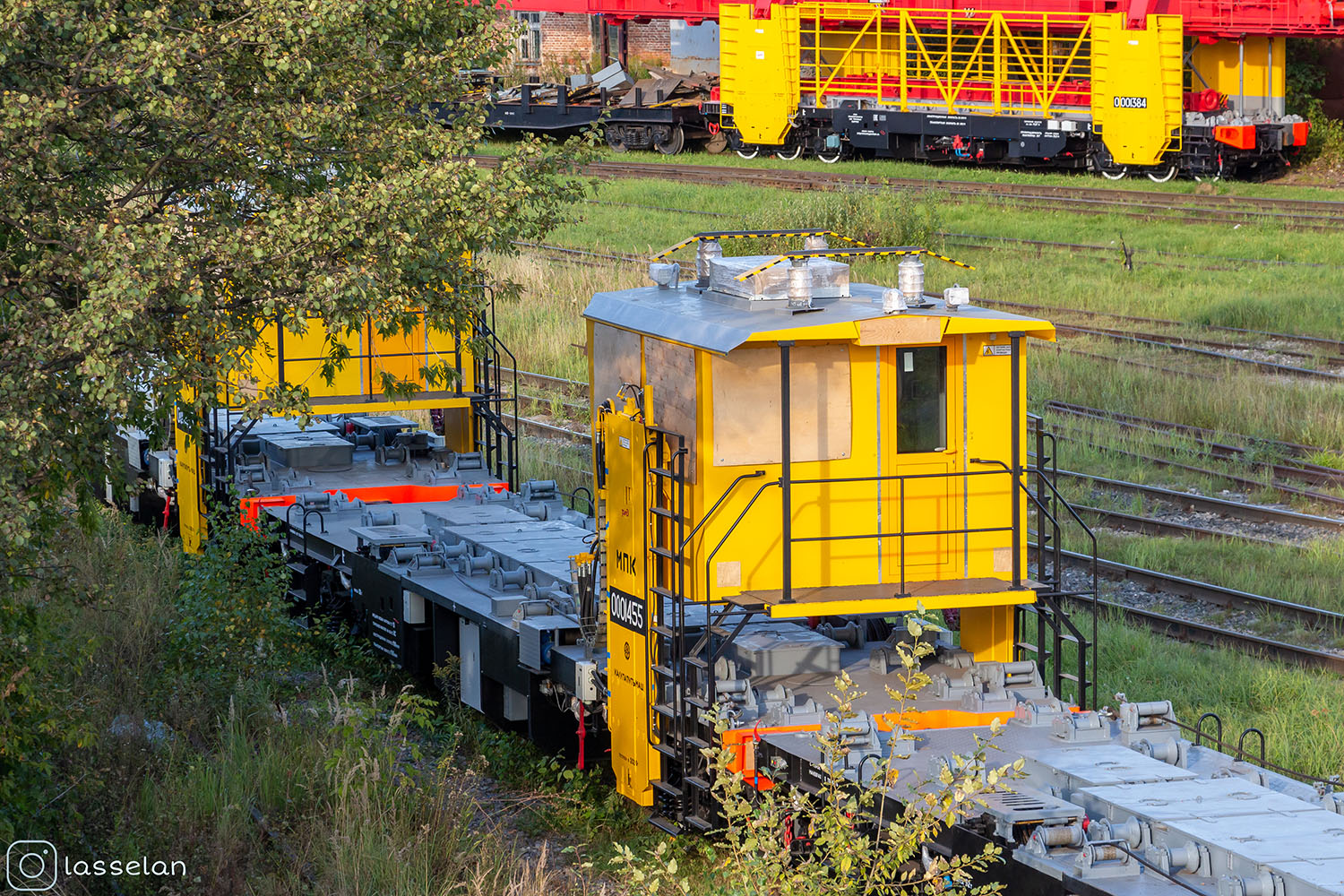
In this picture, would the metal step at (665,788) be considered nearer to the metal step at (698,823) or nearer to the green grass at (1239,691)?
the metal step at (698,823)

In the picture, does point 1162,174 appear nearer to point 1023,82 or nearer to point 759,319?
point 1023,82

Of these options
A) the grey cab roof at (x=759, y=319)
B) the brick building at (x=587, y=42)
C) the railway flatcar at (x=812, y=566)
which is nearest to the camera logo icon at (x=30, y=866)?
the railway flatcar at (x=812, y=566)

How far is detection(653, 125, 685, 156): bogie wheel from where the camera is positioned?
4781cm

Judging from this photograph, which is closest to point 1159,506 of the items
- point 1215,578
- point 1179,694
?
point 1215,578

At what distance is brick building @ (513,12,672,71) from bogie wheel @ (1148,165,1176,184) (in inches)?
894

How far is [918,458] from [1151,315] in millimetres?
16546

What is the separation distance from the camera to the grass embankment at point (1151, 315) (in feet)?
40.0

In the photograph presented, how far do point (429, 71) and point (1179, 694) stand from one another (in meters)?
6.71

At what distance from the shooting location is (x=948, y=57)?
42.2 metres

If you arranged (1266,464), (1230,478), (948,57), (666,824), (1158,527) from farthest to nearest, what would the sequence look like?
(948,57) → (1266,464) → (1230,478) → (1158,527) → (666,824)

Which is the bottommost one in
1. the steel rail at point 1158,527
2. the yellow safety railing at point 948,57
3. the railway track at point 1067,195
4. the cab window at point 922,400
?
the steel rail at point 1158,527

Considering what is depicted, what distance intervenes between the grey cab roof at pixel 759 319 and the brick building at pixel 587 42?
48927mm

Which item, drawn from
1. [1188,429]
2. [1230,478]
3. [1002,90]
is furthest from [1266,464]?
[1002,90]

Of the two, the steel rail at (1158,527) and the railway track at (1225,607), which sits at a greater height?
the steel rail at (1158,527)
